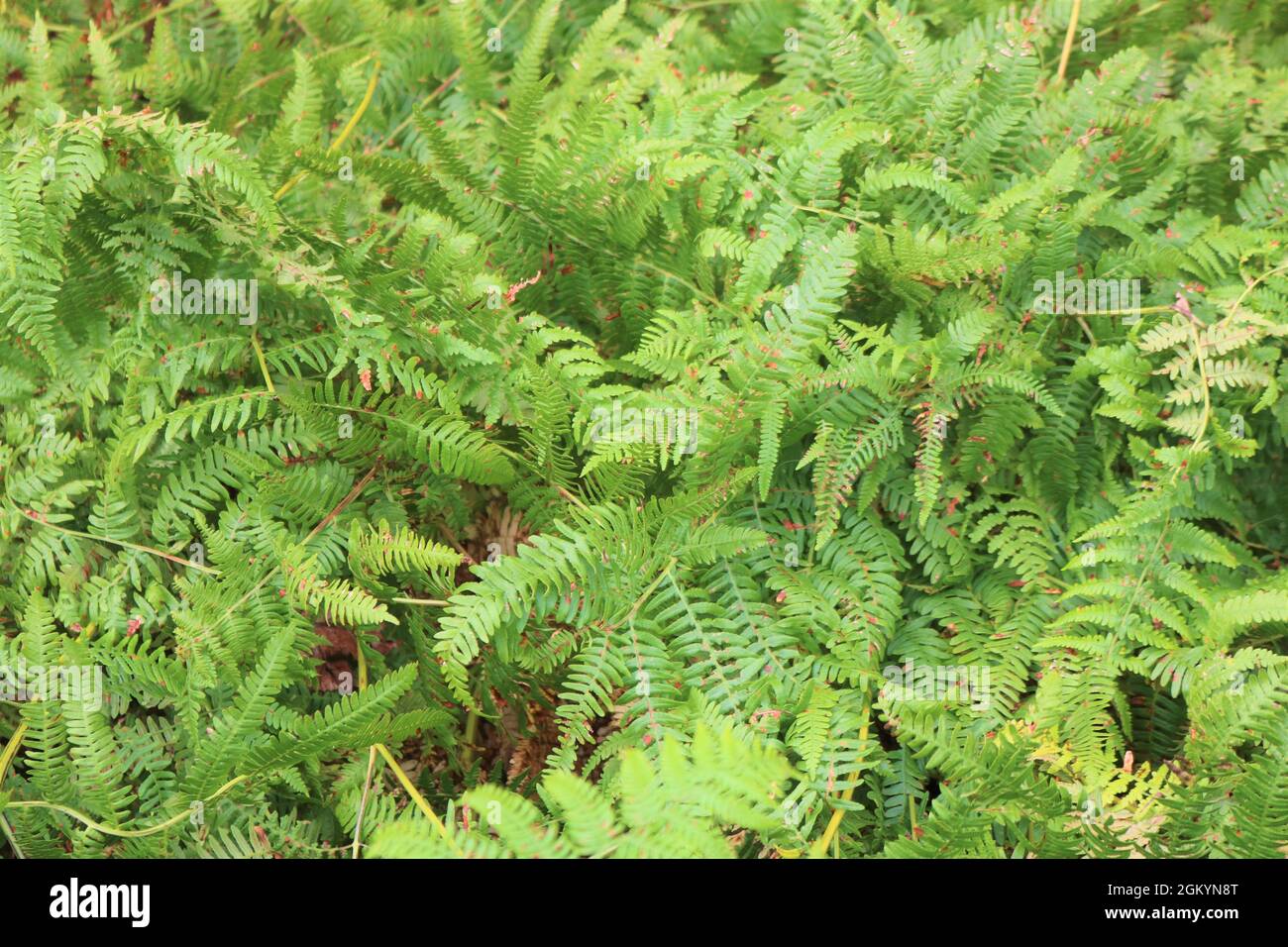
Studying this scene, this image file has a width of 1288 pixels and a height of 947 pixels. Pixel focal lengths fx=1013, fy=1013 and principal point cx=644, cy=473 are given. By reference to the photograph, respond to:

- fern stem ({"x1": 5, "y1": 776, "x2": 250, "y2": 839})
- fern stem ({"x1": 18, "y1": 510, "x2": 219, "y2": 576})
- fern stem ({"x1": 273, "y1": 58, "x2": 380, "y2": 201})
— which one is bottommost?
fern stem ({"x1": 5, "y1": 776, "x2": 250, "y2": 839})

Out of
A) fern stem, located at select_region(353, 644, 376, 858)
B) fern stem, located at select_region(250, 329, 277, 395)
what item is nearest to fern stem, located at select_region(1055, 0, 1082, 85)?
fern stem, located at select_region(250, 329, 277, 395)

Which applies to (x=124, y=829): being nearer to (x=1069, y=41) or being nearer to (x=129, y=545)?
(x=129, y=545)

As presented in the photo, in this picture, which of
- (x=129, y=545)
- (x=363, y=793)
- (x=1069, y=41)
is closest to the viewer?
(x=363, y=793)

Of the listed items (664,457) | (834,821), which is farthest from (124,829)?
(834,821)

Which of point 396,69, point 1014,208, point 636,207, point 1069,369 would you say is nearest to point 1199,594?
point 1069,369

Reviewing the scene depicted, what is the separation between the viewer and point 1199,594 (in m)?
2.46

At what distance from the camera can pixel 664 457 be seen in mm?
2457

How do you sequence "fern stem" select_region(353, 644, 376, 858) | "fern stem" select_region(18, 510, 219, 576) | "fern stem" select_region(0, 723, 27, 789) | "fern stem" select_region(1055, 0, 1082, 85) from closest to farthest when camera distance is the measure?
"fern stem" select_region(353, 644, 376, 858), "fern stem" select_region(0, 723, 27, 789), "fern stem" select_region(18, 510, 219, 576), "fern stem" select_region(1055, 0, 1082, 85)

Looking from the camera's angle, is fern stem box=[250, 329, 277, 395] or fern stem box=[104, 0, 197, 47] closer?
fern stem box=[250, 329, 277, 395]

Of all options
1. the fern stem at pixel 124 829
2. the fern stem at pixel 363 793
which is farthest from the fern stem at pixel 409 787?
the fern stem at pixel 124 829

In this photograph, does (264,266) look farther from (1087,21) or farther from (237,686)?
(1087,21)

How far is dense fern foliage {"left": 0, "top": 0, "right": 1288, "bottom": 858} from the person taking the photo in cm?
243

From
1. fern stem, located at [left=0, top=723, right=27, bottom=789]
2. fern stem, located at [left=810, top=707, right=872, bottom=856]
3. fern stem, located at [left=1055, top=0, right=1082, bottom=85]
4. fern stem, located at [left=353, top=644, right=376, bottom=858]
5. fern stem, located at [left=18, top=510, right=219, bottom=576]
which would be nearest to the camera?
fern stem, located at [left=810, top=707, right=872, bottom=856]

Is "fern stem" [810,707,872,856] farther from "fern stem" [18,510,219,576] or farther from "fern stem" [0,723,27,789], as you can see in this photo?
"fern stem" [0,723,27,789]
